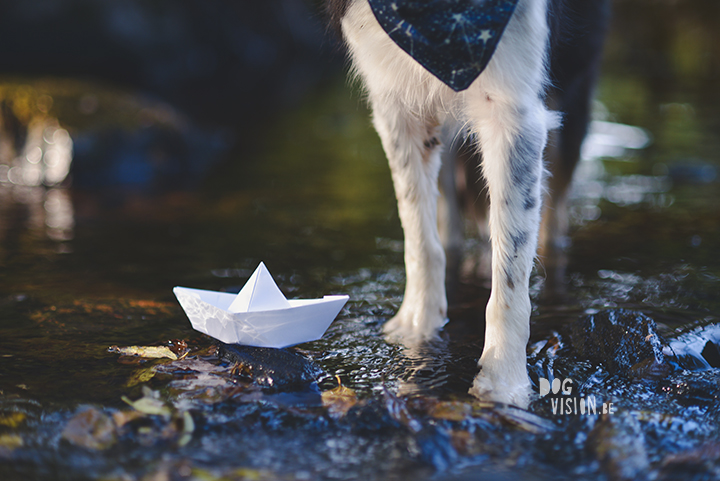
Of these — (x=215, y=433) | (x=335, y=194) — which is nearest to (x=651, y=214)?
(x=335, y=194)

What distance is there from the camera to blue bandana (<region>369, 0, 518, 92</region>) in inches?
78.2

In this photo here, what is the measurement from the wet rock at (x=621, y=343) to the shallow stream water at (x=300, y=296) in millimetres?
12

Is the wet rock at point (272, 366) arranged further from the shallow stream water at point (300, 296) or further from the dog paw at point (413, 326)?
the dog paw at point (413, 326)

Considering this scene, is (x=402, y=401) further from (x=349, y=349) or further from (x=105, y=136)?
(x=105, y=136)

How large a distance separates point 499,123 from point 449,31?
348 mm

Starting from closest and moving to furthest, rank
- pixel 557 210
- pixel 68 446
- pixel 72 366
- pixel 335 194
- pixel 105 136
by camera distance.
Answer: pixel 68 446 → pixel 72 366 → pixel 557 210 → pixel 335 194 → pixel 105 136

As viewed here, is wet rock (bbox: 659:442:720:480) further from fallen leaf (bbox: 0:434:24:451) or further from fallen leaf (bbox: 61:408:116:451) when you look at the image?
fallen leaf (bbox: 0:434:24:451)

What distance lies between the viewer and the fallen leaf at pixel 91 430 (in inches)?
72.1

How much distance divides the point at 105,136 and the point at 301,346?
3958 millimetres

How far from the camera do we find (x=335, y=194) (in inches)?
205

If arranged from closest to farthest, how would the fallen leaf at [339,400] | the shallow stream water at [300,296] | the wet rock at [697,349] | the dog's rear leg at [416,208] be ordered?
the shallow stream water at [300,296] < the fallen leaf at [339,400] < the wet rock at [697,349] < the dog's rear leg at [416,208]

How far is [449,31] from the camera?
204 centimetres

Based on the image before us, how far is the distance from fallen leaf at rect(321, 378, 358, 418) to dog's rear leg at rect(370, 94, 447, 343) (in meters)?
0.53

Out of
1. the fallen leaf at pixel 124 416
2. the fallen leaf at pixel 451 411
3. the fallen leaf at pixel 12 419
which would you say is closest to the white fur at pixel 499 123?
the fallen leaf at pixel 451 411
